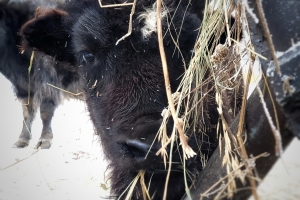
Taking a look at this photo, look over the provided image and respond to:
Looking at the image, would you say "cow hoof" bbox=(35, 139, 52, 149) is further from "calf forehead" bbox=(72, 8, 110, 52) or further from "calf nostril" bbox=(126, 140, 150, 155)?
"calf nostril" bbox=(126, 140, 150, 155)

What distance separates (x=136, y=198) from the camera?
7.57ft

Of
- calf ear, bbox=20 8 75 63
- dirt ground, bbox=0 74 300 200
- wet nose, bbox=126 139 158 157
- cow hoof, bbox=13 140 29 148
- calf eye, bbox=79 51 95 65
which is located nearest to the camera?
wet nose, bbox=126 139 158 157

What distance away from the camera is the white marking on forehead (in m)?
2.29

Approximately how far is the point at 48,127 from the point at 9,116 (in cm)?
182

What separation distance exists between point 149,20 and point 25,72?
18.7ft

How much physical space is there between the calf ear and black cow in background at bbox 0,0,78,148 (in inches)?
139

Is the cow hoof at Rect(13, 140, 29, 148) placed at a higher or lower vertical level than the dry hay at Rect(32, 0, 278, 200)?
lower

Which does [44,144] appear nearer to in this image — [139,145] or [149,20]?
[149,20]

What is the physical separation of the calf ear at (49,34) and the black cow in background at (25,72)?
11.6 feet

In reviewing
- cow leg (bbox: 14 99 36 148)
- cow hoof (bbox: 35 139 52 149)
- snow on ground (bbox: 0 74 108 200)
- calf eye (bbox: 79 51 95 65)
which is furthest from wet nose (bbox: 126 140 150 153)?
cow leg (bbox: 14 99 36 148)

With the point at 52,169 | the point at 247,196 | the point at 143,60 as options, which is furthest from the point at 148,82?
the point at 52,169

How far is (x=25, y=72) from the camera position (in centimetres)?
740

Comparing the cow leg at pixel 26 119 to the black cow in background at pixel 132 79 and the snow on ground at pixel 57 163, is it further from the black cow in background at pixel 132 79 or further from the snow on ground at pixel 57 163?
the black cow in background at pixel 132 79

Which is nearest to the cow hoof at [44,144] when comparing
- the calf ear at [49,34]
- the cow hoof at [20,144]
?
the cow hoof at [20,144]
